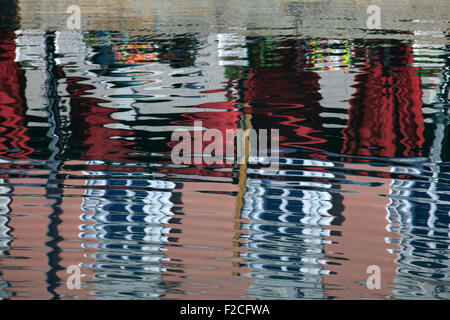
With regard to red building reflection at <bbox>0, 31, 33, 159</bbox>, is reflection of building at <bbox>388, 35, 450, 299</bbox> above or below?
below

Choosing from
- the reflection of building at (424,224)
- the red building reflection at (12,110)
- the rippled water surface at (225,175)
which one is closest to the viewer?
the reflection of building at (424,224)

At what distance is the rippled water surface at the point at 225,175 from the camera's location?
3.40m

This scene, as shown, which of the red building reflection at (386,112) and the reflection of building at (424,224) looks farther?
the red building reflection at (386,112)

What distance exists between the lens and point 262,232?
387 centimetres

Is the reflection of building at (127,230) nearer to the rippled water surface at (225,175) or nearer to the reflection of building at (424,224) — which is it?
the rippled water surface at (225,175)

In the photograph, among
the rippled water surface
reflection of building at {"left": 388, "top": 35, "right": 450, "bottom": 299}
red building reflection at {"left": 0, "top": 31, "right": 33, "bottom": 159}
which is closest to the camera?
reflection of building at {"left": 388, "top": 35, "right": 450, "bottom": 299}

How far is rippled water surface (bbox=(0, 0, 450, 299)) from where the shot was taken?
3404 millimetres

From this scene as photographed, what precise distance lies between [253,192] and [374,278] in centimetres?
131

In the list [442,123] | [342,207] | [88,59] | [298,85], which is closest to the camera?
[342,207]

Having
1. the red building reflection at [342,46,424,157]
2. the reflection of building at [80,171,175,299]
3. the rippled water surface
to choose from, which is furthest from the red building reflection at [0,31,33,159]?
the red building reflection at [342,46,424,157]

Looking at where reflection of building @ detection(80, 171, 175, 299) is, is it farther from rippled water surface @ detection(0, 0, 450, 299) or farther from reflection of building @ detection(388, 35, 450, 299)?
reflection of building @ detection(388, 35, 450, 299)

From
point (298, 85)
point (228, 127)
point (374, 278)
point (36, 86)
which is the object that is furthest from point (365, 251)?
point (36, 86)

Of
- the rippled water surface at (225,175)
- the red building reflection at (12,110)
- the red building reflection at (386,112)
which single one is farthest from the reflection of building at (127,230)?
the red building reflection at (386,112)
